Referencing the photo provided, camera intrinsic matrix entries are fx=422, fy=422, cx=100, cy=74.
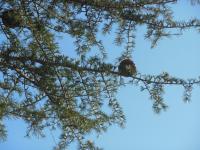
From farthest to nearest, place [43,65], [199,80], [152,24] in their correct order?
[152,24], [43,65], [199,80]

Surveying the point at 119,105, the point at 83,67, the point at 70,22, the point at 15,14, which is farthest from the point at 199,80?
the point at 15,14

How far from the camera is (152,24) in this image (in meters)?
2.29

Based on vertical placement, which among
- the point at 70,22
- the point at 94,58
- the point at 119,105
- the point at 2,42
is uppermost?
the point at 70,22

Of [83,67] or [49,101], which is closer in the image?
[83,67]

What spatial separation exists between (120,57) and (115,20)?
0.25 m

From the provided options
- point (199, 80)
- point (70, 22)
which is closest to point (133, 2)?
point (70, 22)

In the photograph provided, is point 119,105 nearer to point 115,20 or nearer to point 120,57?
point 120,57

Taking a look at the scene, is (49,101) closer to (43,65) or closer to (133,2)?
(43,65)

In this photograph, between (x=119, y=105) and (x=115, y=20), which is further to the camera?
(x=115, y=20)

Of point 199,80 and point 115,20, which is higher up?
point 115,20

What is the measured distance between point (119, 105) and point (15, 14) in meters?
0.66

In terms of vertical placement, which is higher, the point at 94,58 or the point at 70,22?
the point at 70,22

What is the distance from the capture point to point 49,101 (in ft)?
7.20

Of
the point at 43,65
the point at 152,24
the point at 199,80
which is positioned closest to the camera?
the point at 199,80
